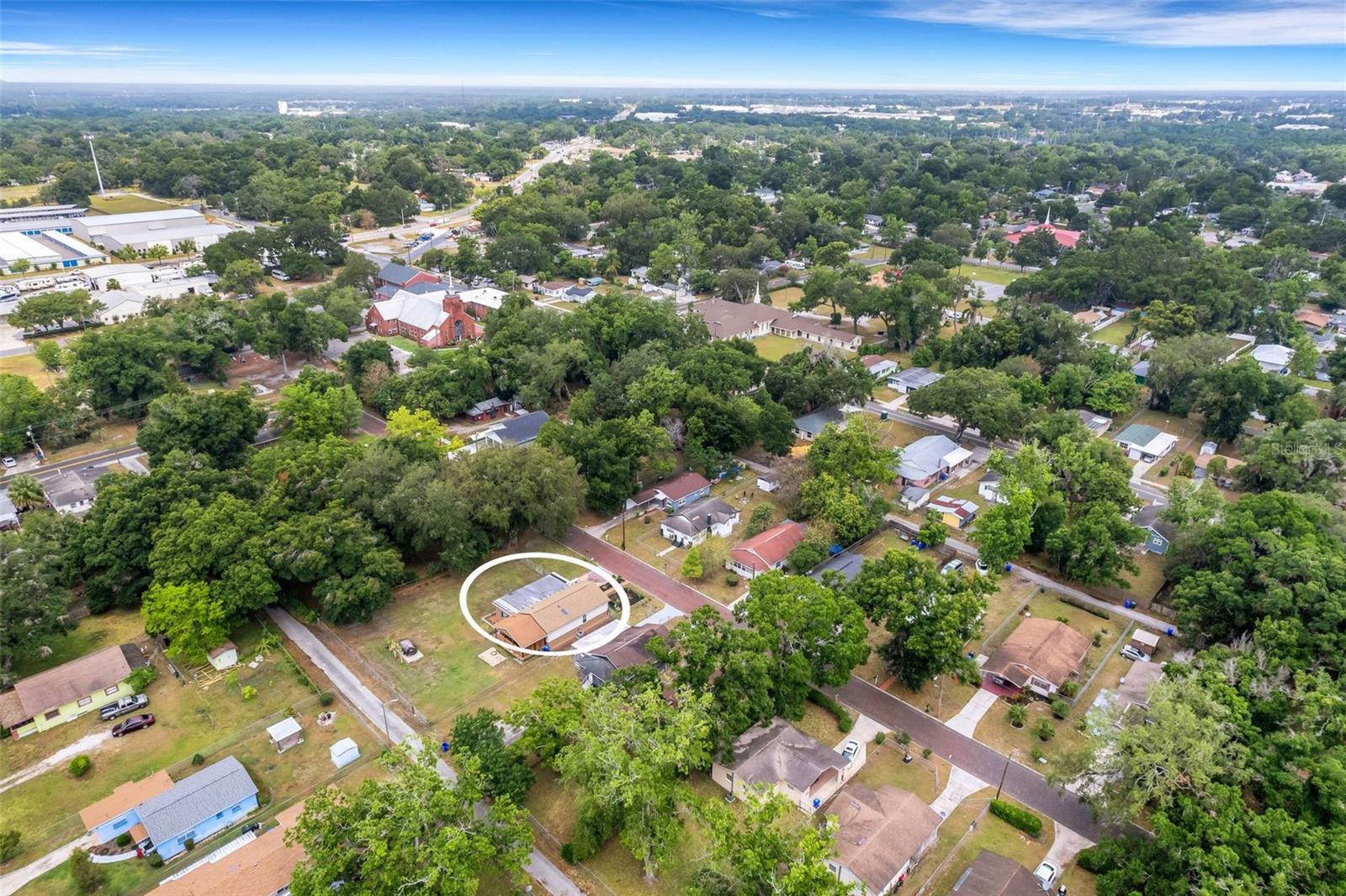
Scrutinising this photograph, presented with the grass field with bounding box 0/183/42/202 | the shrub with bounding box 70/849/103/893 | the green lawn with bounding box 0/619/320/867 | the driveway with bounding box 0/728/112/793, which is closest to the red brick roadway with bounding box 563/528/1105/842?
the green lawn with bounding box 0/619/320/867

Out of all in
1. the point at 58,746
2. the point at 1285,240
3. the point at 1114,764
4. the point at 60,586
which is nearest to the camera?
the point at 1114,764

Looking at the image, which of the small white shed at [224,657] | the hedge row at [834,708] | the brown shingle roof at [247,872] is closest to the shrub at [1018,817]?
the hedge row at [834,708]

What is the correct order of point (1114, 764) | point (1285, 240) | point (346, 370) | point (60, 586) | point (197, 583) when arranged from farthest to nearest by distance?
point (1285, 240) → point (346, 370) → point (60, 586) → point (197, 583) → point (1114, 764)

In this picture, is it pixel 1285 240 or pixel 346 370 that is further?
pixel 1285 240

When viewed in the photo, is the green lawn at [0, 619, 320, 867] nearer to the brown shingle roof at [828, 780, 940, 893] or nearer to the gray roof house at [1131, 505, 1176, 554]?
the brown shingle roof at [828, 780, 940, 893]

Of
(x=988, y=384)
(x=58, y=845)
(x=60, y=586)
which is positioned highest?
(x=988, y=384)

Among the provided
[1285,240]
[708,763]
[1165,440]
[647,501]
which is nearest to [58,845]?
[708,763]

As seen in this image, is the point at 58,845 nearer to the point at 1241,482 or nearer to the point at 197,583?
the point at 197,583

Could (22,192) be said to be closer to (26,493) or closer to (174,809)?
(26,493)
